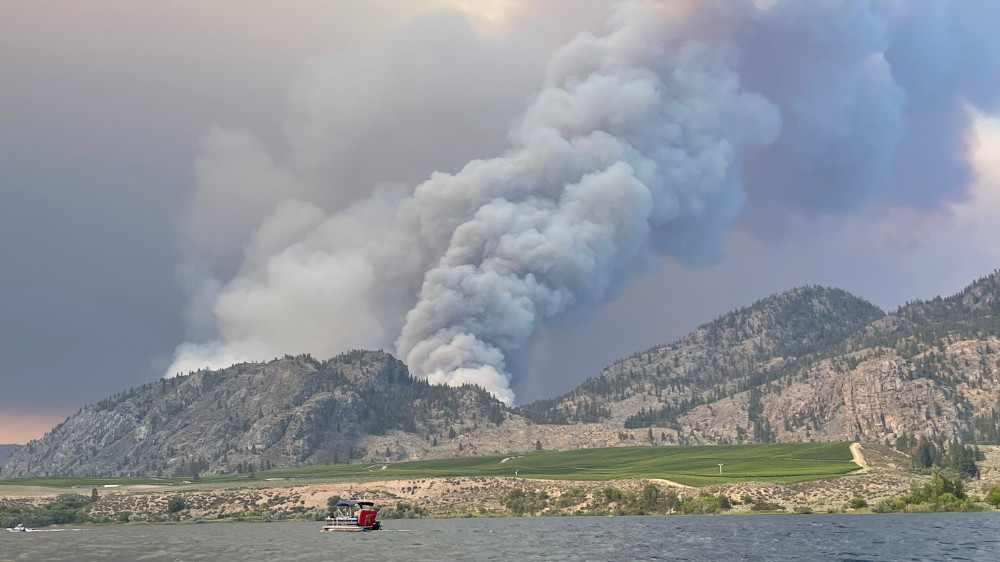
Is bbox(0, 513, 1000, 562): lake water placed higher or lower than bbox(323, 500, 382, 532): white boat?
lower

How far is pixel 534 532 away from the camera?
138500mm

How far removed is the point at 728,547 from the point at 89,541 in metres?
101

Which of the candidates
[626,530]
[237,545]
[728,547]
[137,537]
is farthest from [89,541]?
[728,547]

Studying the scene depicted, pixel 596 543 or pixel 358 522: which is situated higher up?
pixel 358 522

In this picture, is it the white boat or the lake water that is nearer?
the lake water

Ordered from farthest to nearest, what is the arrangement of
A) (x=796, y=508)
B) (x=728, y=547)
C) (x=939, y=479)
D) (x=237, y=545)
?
(x=796, y=508) → (x=939, y=479) → (x=237, y=545) → (x=728, y=547)

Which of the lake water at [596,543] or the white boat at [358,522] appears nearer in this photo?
the lake water at [596,543]

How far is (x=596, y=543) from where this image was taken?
110 m

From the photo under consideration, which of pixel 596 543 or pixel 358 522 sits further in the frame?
pixel 358 522

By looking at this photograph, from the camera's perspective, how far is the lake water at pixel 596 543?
91.6 metres

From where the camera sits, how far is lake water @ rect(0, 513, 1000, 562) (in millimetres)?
91625

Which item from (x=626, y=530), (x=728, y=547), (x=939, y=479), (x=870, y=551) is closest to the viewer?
(x=870, y=551)

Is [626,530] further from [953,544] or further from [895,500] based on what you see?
[895,500]

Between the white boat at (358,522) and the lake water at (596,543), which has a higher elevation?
the white boat at (358,522)
